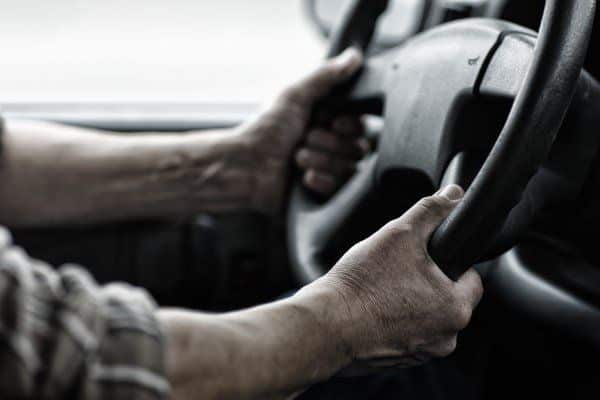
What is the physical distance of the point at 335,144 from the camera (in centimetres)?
100

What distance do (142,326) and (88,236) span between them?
2.16 ft

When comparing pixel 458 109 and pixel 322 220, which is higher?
pixel 458 109

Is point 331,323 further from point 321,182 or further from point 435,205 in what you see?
point 321,182

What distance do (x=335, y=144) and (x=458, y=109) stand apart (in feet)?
1.17

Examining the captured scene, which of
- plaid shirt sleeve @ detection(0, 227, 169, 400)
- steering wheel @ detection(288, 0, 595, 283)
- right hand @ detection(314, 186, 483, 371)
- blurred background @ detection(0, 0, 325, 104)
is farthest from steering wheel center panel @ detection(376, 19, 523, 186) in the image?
blurred background @ detection(0, 0, 325, 104)

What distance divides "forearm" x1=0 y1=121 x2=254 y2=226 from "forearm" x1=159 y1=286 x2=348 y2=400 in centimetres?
55

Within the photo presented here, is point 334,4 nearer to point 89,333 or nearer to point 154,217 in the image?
point 154,217

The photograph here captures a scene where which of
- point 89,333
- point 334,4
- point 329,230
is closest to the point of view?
point 89,333

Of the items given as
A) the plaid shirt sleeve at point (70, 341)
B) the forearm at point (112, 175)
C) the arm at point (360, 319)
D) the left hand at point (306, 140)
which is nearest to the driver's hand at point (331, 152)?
the left hand at point (306, 140)

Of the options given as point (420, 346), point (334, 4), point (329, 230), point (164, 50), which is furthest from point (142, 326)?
point (164, 50)

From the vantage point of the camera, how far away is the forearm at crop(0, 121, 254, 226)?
1021 millimetres

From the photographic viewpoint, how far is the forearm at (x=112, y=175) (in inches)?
40.2

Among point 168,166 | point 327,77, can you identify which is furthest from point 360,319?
point 168,166

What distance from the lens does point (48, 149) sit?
104 centimetres
